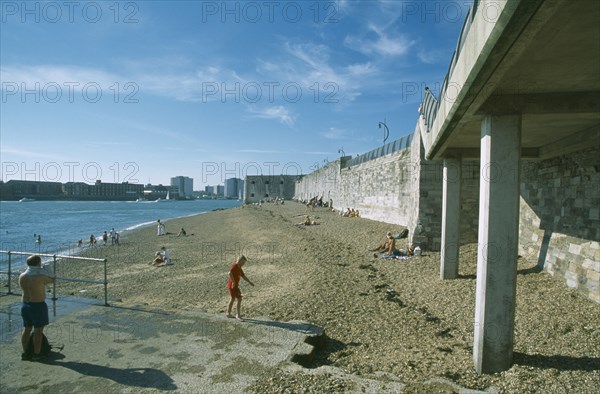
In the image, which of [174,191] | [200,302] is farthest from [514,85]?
[174,191]

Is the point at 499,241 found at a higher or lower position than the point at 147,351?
higher

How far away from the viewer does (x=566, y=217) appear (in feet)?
28.0

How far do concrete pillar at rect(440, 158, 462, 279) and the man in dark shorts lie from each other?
9448 mm

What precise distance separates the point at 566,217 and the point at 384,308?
497 cm

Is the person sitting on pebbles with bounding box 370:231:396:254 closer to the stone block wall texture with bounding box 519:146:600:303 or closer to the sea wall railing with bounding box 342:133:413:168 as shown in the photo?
the stone block wall texture with bounding box 519:146:600:303

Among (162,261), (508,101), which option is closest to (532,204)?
(508,101)

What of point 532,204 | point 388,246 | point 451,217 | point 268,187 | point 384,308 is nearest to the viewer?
point 384,308

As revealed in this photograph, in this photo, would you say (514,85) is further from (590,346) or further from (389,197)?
(389,197)

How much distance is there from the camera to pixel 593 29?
3150 mm

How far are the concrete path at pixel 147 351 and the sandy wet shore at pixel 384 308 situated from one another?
54 centimetres

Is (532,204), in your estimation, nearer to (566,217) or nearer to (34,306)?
(566,217)

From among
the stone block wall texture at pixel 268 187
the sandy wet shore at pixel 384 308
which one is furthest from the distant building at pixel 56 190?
the sandy wet shore at pixel 384 308

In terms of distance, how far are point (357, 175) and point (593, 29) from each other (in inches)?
1125

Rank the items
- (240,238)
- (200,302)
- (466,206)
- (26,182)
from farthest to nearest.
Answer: (26,182) < (240,238) < (466,206) < (200,302)
